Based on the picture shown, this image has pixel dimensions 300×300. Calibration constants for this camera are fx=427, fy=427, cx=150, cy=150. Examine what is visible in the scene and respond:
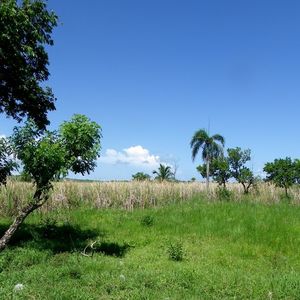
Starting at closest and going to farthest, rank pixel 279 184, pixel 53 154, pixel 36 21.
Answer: pixel 53 154 < pixel 36 21 < pixel 279 184

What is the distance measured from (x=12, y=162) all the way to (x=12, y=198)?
6975 millimetres

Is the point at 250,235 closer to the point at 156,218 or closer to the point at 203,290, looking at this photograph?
the point at 156,218

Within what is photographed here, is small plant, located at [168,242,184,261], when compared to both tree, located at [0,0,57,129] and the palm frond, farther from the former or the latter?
the palm frond

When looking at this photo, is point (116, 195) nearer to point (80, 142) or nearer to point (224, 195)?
point (224, 195)

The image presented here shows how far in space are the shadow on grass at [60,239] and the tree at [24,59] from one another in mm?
3381

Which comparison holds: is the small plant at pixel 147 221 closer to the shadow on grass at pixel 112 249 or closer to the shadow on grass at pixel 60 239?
the shadow on grass at pixel 60 239

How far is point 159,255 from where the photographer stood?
11.9m

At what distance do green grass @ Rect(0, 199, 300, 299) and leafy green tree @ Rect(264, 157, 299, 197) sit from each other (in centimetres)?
693

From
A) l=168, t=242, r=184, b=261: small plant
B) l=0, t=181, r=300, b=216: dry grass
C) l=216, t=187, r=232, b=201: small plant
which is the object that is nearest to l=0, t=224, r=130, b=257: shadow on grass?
l=168, t=242, r=184, b=261: small plant

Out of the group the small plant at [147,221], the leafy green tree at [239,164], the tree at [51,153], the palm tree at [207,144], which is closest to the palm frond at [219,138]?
the palm tree at [207,144]

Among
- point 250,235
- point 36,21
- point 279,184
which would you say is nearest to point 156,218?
point 250,235

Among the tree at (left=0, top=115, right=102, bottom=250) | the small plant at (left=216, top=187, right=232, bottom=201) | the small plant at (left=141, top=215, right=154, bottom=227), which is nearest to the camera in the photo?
the tree at (left=0, top=115, right=102, bottom=250)

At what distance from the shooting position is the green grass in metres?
7.60

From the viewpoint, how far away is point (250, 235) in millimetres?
13984
